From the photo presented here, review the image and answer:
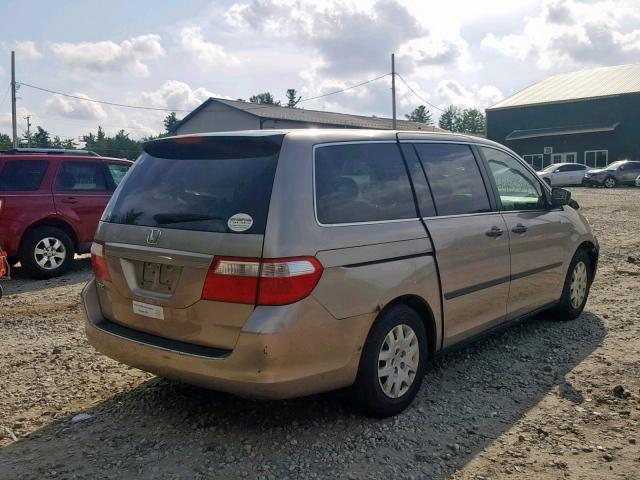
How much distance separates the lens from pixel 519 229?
490 centimetres

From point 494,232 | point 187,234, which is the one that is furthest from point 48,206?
point 494,232

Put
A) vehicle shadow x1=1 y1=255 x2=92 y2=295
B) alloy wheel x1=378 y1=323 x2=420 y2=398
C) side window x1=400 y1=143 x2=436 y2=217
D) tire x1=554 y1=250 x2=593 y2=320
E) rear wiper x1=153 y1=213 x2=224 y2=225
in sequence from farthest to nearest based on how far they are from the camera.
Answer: vehicle shadow x1=1 y1=255 x2=92 y2=295 < tire x1=554 y1=250 x2=593 y2=320 < side window x1=400 y1=143 x2=436 y2=217 < alloy wheel x1=378 y1=323 x2=420 y2=398 < rear wiper x1=153 y1=213 x2=224 y2=225

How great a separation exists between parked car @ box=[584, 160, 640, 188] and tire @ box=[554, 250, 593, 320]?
27.6 metres

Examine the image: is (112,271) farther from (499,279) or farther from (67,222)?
(67,222)

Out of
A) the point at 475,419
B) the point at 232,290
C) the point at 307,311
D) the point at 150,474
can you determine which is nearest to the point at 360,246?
the point at 307,311

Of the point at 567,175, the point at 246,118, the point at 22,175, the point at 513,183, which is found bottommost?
the point at 513,183

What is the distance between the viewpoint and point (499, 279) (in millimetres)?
4637

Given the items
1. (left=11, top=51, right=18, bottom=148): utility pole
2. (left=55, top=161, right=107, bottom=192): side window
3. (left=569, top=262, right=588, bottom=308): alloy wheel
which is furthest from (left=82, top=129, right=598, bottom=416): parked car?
(left=11, top=51, right=18, bottom=148): utility pole

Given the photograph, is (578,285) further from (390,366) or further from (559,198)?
(390,366)

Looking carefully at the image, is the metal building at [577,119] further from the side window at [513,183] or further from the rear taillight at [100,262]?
the rear taillight at [100,262]

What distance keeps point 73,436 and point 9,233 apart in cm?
547

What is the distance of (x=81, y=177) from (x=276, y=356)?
7.08 metres

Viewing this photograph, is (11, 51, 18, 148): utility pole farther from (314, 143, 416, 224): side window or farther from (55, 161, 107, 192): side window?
(314, 143, 416, 224): side window

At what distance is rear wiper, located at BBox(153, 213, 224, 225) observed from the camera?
3400 millimetres
